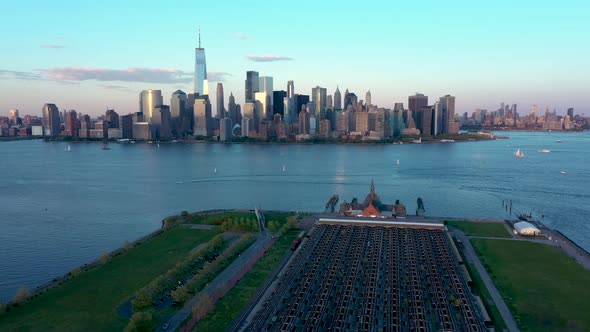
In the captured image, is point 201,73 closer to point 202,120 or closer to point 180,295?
point 202,120

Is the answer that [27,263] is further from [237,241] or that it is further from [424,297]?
[424,297]

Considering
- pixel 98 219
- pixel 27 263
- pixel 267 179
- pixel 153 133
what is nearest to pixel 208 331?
pixel 27 263

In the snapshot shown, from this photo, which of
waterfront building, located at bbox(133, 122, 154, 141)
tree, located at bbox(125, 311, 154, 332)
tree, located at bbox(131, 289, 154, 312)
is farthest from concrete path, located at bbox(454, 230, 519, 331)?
waterfront building, located at bbox(133, 122, 154, 141)

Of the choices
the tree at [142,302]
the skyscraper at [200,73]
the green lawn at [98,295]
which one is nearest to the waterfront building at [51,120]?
the skyscraper at [200,73]

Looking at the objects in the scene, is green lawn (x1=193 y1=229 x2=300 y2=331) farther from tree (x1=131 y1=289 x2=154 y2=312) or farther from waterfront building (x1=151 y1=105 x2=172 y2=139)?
waterfront building (x1=151 y1=105 x2=172 y2=139)

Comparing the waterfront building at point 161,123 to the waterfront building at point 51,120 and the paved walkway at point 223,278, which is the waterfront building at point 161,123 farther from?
the paved walkway at point 223,278

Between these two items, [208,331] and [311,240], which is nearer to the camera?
[208,331]
